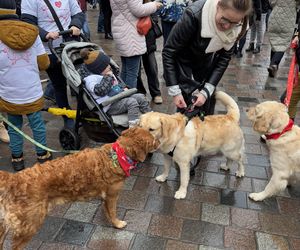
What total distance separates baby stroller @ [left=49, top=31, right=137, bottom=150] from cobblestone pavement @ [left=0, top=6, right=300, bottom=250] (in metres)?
0.65

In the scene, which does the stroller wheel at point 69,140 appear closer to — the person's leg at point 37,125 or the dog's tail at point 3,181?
the person's leg at point 37,125

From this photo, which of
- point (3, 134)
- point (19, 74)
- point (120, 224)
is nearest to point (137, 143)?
point (120, 224)

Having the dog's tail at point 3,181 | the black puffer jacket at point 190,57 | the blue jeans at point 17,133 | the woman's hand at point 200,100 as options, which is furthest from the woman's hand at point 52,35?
the dog's tail at point 3,181

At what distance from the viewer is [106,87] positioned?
4.20m

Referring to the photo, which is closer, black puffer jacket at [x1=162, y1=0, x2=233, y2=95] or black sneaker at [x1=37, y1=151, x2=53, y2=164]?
black puffer jacket at [x1=162, y1=0, x2=233, y2=95]

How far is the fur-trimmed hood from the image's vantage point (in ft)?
12.0

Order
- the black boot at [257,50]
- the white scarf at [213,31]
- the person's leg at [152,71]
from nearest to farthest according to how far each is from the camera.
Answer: the white scarf at [213,31] < the person's leg at [152,71] < the black boot at [257,50]

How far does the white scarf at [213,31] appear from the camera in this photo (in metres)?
3.52

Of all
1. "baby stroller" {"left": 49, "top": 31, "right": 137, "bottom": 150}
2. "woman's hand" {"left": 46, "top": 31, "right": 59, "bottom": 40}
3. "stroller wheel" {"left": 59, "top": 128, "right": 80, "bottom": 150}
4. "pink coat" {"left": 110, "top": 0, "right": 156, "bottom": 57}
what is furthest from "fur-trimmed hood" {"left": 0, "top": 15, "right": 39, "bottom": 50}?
"pink coat" {"left": 110, "top": 0, "right": 156, "bottom": 57}

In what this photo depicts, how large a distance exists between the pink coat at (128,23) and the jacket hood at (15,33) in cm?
196

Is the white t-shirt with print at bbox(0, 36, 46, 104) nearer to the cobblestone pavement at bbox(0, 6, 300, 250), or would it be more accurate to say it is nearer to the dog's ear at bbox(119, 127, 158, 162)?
the cobblestone pavement at bbox(0, 6, 300, 250)

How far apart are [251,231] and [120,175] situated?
145cm

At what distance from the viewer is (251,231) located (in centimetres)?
342

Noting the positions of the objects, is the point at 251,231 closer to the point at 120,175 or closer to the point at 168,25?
the point at 120,175
